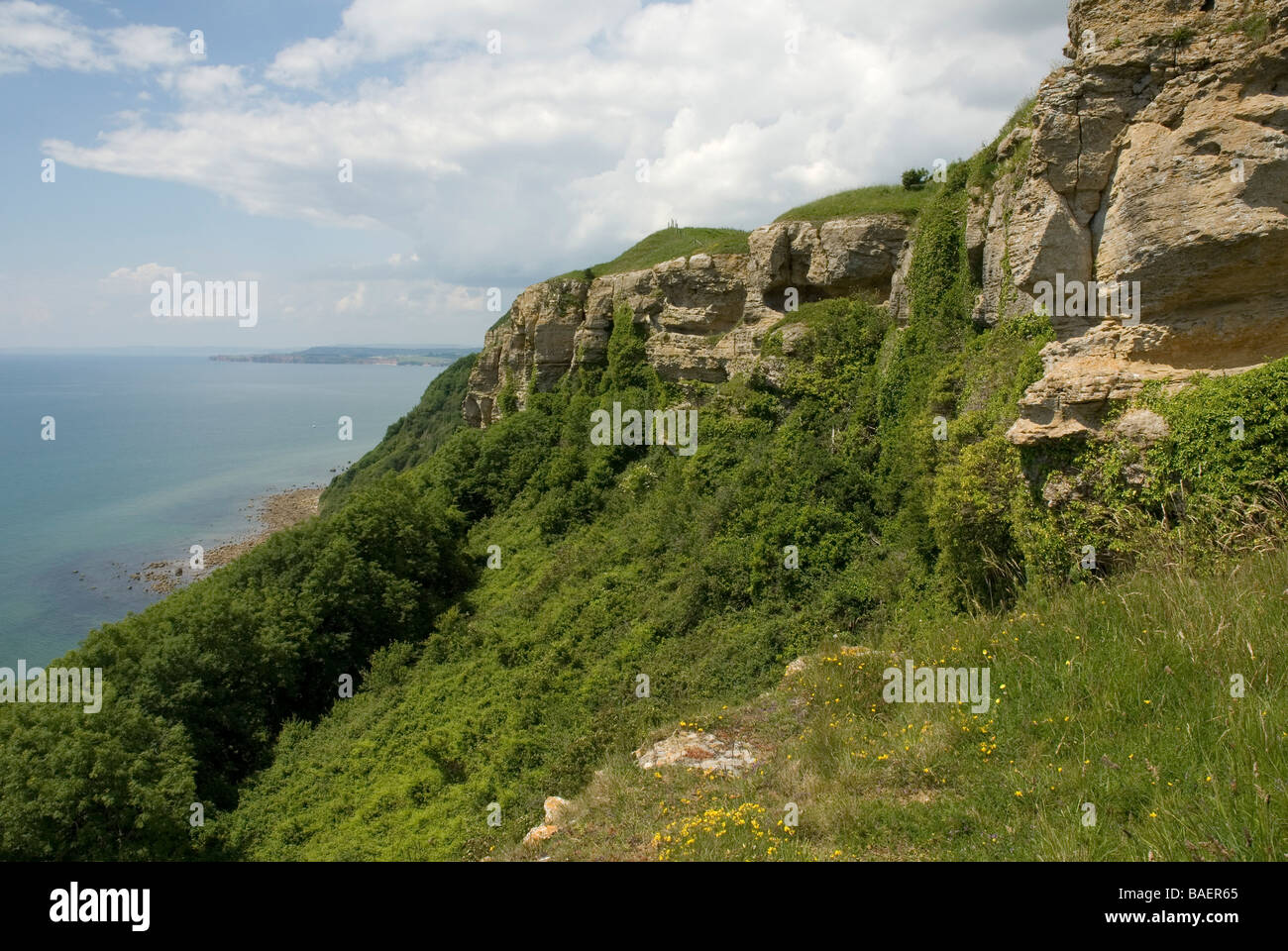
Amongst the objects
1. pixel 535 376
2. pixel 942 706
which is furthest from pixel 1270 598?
pixel 535 376

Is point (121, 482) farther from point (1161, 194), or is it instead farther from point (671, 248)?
point (1161, 194)

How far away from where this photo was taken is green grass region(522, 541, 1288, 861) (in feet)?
13.3

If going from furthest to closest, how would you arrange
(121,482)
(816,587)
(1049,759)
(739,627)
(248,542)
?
(121,482) < (248,542) < (739,627) < (816,587) < (1049,759)

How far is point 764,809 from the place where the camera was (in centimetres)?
573

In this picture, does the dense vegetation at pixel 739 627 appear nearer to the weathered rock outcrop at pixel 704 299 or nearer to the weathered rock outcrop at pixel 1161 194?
the weathered rock outcrop at pixel 704 299

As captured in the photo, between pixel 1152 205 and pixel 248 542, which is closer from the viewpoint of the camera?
pixel 1152 205

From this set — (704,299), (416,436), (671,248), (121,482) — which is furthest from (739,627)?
(121,482)

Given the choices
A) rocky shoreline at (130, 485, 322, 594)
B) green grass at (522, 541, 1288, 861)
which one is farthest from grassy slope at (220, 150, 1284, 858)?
rocky shoreline at (130, 485, 322, 594)

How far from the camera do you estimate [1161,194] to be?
9008 millimetres

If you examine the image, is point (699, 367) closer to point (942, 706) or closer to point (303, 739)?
point (303, 739)

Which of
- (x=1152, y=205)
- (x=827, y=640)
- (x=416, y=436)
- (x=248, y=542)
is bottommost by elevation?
(x=248, y=542)

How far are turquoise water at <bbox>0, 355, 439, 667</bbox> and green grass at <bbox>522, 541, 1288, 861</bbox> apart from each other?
→ 1684 inches

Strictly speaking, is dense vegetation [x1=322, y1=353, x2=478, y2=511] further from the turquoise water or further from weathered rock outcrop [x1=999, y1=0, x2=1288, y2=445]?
weathered rock outcrop [x1=999, y1=0, x2=1288, y2=445]

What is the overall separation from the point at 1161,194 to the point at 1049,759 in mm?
7910
